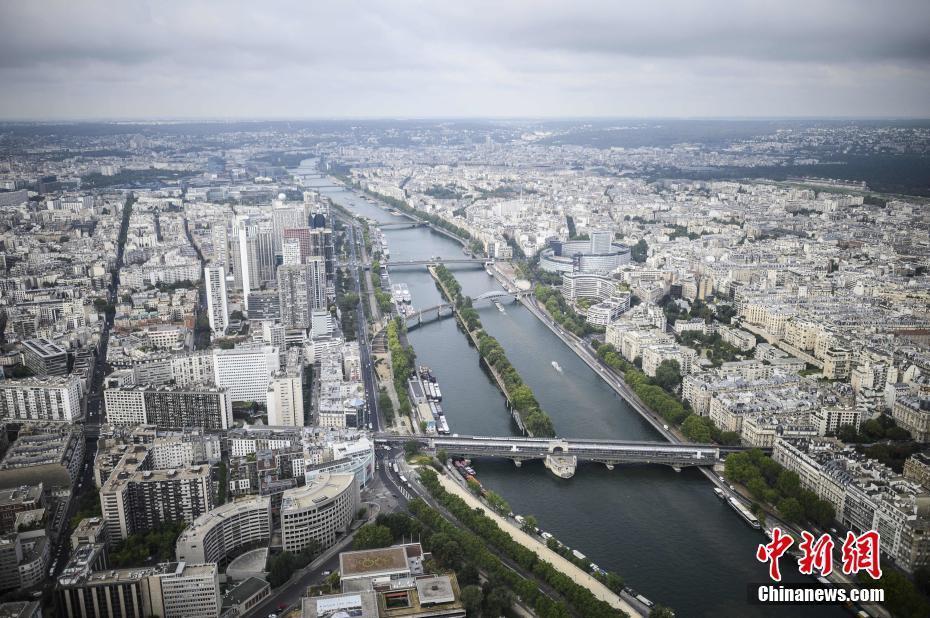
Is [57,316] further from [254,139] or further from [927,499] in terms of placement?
[254,139]

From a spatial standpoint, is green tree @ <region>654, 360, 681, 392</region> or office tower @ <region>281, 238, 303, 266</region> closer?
green tree @ <region>654, 360, 681, 392</region>

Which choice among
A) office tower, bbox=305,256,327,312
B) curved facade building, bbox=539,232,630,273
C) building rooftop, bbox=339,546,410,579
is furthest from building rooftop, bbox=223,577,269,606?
curved facade building, bbox=539,232,630,273

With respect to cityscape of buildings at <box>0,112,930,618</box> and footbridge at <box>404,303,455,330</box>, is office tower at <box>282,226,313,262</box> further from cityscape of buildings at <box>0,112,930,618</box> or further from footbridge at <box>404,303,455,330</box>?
footbridge at <box>404,303,455,330</box>

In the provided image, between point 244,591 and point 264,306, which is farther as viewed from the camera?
point 264,306

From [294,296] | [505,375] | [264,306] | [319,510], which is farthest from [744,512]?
[264,306]

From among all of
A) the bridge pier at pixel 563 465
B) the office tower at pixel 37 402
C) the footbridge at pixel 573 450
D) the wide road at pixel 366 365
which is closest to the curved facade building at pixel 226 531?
the footbridge at pixel 573 450

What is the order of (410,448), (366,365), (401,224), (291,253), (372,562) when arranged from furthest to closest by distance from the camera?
1. (401,224)
2. (291,253)
3. (366,365)
4. (410,448)
5. (372,562)

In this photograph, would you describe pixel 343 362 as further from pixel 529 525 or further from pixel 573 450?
pixel 529 525
